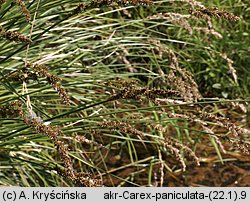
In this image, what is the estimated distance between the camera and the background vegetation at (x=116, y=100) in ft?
6.41

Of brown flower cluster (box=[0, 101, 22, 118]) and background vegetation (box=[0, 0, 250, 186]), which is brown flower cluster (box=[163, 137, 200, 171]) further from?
brown flower cluster (box=[0, 101, 22, 118])

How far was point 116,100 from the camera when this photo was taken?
2416mm

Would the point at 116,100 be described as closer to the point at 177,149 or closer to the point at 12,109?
the point at 177,149

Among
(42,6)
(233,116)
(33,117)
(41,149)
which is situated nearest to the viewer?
(33,117)

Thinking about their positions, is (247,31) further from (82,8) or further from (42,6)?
(82,8)

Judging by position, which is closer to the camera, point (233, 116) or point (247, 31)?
point (233, 116)

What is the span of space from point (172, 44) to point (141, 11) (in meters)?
0.27

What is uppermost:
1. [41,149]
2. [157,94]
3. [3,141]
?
[157,94]

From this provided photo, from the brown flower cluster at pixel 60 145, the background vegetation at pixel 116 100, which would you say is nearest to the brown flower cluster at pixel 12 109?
the background vegetation at pixel 116 100

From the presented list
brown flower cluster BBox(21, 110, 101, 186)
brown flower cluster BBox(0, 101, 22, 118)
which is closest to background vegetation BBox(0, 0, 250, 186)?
brown flower cluster BBox(0, 101, 22, 118)

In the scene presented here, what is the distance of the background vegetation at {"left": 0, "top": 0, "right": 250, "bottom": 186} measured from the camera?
195cm

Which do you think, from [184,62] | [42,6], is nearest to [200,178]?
[184,62]

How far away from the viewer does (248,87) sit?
10.9ft

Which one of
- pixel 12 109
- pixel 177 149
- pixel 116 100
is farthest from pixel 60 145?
pixel 116 100
